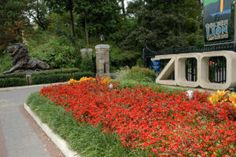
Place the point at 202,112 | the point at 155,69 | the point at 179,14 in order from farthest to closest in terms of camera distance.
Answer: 1. the point at 179,14
2. the point at 155,69
3. the point at 202,112

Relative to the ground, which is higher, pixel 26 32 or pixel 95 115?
pixel 26 32

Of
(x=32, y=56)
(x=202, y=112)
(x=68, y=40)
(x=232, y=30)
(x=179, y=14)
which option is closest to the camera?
(x=202, y=112)

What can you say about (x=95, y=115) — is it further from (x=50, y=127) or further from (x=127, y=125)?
(x=50, y=127)

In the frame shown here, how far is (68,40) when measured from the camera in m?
26.1

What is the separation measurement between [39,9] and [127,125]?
28.2m

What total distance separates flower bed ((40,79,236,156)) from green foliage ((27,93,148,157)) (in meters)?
0.10

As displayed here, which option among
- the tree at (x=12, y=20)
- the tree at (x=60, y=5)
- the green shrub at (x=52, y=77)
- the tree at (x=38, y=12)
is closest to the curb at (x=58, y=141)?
the green shrub at (x=52, y=77)

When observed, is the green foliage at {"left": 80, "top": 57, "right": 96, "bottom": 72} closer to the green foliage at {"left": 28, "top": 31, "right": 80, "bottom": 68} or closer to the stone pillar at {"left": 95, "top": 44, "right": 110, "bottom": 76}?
the stone pillar at {"left": 95, "top": 44, "right": 110, "bottom": 76}

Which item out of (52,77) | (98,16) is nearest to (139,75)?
(52,77)

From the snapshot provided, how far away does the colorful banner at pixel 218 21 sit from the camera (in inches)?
384

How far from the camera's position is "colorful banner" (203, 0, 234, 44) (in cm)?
975

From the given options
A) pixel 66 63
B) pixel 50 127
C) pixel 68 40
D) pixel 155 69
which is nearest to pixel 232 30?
pixel 155 69

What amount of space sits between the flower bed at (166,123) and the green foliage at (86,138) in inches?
3.9

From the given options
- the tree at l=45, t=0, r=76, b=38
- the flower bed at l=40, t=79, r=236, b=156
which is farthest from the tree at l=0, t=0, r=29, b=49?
the flower bed at l=40, t=79, r=236, b=156
